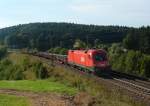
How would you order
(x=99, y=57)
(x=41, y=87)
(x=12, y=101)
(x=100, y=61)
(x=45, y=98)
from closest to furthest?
(x=12, y=101) < (x=45, y=98) < (x=41, y=87) < (x=100, y=61) < (x=99, y=57)

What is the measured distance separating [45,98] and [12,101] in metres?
2.52

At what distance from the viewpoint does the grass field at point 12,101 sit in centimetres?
2994

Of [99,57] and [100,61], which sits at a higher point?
[99,57]

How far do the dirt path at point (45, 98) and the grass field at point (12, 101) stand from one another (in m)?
0.58

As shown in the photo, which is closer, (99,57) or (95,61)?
(95,61)

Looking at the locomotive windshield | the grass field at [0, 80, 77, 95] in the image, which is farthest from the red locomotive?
the grass field at [0, 80, 77, 95]

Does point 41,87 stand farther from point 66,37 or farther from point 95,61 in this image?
point 66,37

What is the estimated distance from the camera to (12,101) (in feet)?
102

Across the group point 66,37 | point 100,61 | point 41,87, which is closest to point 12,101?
point 41,87

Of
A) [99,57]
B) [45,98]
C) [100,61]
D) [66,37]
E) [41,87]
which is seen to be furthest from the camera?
[66,37]

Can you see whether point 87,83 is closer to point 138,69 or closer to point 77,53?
point 77,53

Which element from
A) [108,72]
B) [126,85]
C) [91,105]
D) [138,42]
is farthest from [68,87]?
[138,42]

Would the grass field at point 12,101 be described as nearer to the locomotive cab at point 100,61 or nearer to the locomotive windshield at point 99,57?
the locomotive cab at point 100,61

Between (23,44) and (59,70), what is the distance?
14767cm
